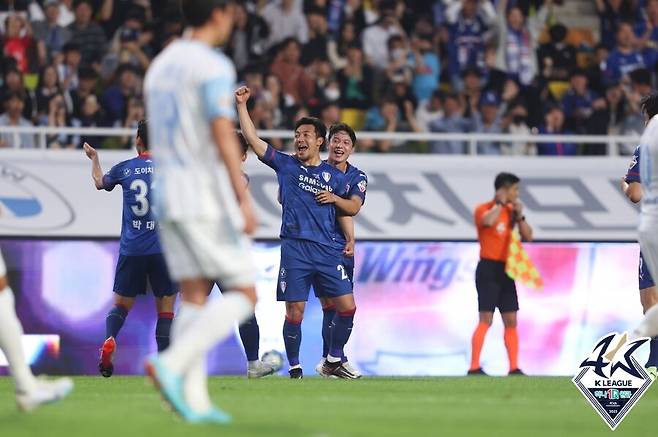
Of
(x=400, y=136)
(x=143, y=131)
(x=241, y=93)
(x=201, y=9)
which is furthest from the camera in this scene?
(x=400, y=136)

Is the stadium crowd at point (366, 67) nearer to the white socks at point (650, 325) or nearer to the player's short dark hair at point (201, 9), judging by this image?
the white socks at point (650, 325)

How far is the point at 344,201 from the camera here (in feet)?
46.2

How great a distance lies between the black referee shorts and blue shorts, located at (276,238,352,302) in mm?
3240

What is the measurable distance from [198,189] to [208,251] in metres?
0.31

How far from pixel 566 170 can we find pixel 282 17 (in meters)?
4.69

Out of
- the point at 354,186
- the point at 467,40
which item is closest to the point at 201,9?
the point at 354,186

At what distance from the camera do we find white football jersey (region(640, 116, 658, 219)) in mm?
10328

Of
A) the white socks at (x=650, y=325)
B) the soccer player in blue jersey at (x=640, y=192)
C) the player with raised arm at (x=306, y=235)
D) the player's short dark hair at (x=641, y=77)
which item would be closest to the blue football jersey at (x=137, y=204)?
the player with raised arm at (x=306, y=235)

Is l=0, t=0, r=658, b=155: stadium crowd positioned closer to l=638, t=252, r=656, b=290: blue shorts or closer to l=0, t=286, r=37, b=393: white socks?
l=638, t=252, r=656, b=290: blue shorts

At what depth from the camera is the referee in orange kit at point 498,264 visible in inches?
667

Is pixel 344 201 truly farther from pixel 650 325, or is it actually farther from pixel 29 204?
pixel 29 204

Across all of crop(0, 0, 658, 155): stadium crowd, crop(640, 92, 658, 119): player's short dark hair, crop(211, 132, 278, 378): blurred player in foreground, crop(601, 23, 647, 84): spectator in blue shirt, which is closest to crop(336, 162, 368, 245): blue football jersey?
crop(211, 132, 278, 378): blurred player in foreground

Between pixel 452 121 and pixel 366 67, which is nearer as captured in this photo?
pixel 452 121

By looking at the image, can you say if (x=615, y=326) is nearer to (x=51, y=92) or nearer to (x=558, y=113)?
(x=558, y=113)
